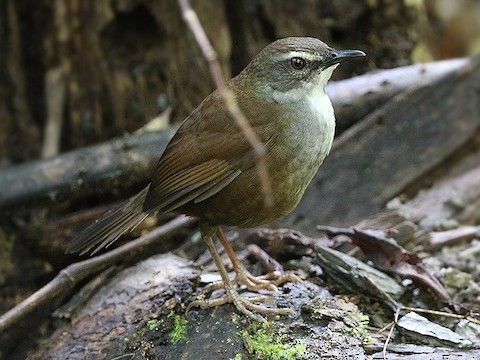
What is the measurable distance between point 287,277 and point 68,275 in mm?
1039

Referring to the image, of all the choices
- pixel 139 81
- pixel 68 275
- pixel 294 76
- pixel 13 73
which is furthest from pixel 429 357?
pixel 13 73

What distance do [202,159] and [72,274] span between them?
883 millimetres

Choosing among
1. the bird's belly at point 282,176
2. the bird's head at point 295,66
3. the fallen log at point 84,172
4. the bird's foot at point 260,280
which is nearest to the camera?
the bird's belly at point 282,176

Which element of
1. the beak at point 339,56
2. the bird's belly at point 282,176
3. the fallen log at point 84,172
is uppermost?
the beak at point 339,56

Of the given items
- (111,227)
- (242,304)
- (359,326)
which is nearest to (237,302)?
(242,304)

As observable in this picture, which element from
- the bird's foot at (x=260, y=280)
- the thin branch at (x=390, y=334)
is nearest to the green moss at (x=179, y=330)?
the bird's foot at (x=260, y=280)

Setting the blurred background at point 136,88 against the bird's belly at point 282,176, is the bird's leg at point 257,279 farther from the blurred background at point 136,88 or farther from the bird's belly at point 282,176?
the blurred background at point 136,88

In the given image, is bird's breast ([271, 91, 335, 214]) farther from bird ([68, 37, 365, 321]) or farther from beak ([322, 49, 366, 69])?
beak ([322, 49, 366, 69])

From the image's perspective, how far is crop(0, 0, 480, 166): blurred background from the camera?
5.21 meters

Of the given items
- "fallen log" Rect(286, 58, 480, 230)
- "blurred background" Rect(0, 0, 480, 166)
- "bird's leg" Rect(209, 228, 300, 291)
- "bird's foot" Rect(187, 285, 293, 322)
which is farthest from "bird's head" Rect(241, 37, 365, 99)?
"blurred background" Rect(0, 0, 480, 166)

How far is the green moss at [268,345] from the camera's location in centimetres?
306

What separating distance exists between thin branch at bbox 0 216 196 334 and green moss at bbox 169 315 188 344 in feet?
2.20

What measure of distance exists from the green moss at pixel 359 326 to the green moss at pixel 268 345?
238 mm

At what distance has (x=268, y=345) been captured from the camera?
310 centimetres
